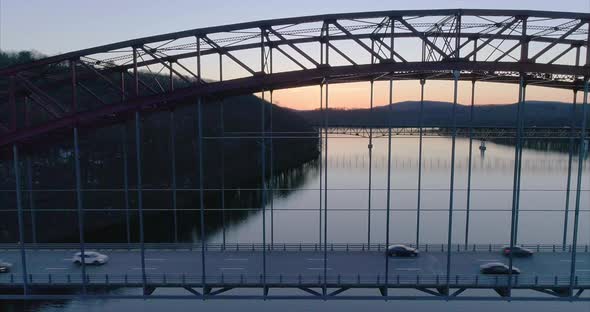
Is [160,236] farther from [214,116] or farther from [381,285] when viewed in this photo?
[214,116]

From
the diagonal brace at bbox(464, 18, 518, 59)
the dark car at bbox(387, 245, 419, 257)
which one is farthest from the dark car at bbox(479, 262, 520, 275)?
the diagonal brace at bbox(464, 18, 518, 59)

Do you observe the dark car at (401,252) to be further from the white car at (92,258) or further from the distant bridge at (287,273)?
the white car at (92,258)

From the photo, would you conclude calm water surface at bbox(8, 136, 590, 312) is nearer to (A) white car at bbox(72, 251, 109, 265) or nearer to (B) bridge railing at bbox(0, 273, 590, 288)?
(B) bridge railing at bbox(0, 273, 590, 288)

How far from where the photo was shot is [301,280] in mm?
15578

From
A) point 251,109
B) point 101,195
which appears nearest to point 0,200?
point 101,195

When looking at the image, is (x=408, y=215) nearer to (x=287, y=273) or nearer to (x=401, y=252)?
(x=401, y=252)

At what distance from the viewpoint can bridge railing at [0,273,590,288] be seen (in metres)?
15.3

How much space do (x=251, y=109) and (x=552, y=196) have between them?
52854 millimetres

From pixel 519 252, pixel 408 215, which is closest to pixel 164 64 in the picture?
pixel 519 252

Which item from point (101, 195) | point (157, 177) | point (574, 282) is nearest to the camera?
point (574, 282)

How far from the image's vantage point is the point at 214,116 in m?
70.3

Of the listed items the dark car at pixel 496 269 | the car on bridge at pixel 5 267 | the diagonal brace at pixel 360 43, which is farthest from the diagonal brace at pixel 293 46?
the car on bridge at pixel 5 267

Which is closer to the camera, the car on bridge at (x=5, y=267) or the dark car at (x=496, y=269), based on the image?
the dark car at (x=496, y=269)

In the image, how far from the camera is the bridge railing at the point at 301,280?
15280 millimetres
